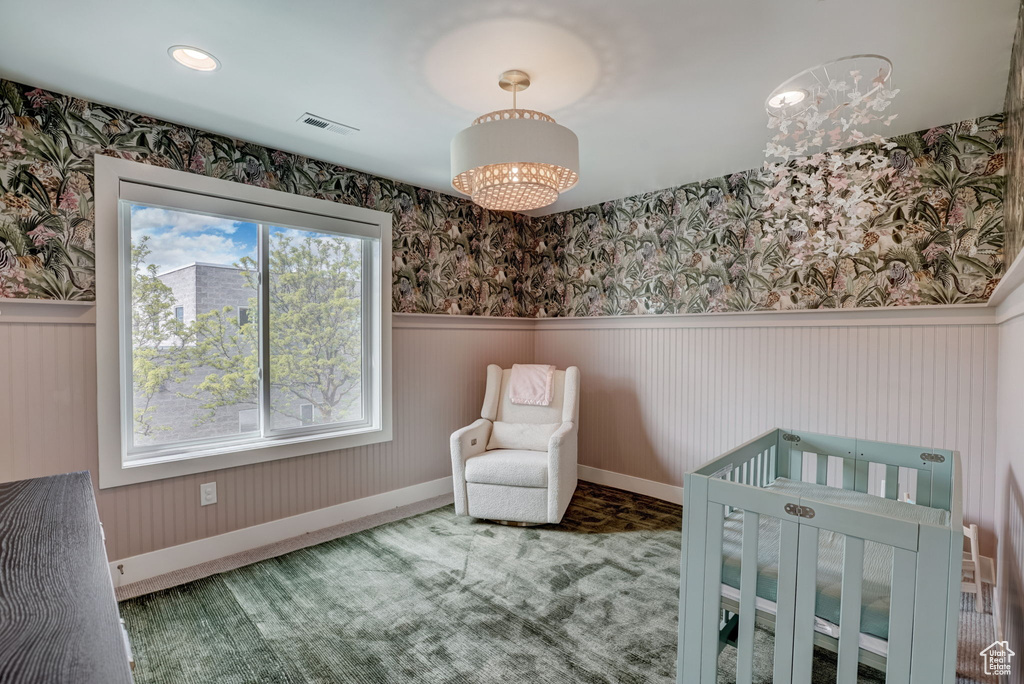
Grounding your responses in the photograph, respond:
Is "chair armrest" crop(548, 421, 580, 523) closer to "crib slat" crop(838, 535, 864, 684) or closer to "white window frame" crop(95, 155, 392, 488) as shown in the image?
"white window frame" crop(95, 155, 392, 488)

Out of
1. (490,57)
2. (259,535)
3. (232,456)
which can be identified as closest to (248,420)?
(232,456)

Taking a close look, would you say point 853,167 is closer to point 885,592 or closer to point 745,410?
point 745,410

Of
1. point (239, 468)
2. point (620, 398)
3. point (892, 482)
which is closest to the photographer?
point (892, 482)

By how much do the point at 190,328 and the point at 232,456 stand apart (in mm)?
729

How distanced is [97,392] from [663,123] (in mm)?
3023

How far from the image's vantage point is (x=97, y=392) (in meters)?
2.24

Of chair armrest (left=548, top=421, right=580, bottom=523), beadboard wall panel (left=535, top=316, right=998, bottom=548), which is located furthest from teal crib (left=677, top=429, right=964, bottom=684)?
chair armrest (left=548, top=421, right=580, bottom=523)

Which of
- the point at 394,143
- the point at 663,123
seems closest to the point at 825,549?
the point at 663,123

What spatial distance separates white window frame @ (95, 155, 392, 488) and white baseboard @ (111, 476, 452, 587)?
0.38 m

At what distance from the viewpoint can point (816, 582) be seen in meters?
1.28

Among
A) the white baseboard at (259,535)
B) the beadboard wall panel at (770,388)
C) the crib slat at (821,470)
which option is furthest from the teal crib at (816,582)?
the white baseboard at (259,535)

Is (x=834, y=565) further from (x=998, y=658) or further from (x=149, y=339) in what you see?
(x=149, y=339)

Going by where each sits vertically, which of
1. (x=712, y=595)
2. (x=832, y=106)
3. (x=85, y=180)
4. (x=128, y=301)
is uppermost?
(x=832, y=106)

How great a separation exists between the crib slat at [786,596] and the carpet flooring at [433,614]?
54 centimetres
